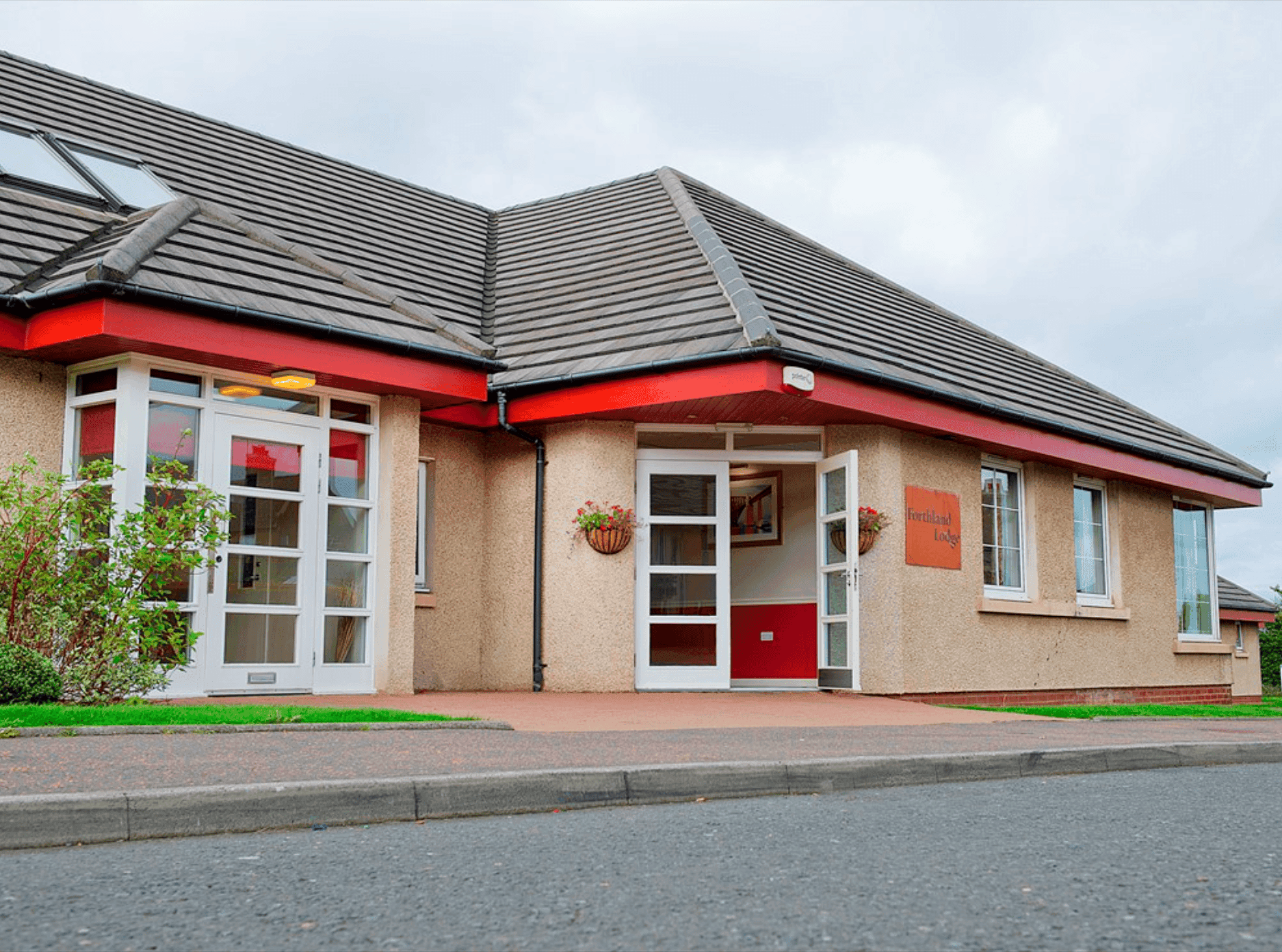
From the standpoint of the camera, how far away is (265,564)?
1159 cm

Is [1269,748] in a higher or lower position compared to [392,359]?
lower

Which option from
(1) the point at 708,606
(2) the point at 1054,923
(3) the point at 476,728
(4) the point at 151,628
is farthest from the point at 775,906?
(1) the point at 708,606

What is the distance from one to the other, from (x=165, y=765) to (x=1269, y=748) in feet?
25.8

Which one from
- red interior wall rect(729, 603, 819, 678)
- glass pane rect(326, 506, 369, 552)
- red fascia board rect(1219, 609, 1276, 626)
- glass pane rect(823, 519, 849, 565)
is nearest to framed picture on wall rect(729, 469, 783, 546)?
red interior wall rect(729, 603, 819, 678)

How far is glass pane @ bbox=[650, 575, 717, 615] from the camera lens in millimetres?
13836

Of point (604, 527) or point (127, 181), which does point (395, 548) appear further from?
point (127, 181)

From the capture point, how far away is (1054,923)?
3934mm

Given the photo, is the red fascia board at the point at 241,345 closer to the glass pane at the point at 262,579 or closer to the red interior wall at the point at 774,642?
the glass pane at the point at 262,579

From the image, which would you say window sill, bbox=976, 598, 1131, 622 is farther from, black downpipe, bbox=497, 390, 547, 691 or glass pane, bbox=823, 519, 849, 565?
black downpipe, bbox=497, 390, 547, 691


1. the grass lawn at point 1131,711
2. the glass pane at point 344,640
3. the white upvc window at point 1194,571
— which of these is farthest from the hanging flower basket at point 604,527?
the white upvc window at point 1194,571

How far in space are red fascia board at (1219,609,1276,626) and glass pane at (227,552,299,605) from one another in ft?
66.7

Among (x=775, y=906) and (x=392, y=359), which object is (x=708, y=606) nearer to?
(x=392, y=359)

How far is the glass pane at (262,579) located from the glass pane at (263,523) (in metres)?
0.13

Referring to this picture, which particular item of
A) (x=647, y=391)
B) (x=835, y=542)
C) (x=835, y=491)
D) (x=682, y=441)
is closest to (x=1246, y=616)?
(x=835, y=542)
